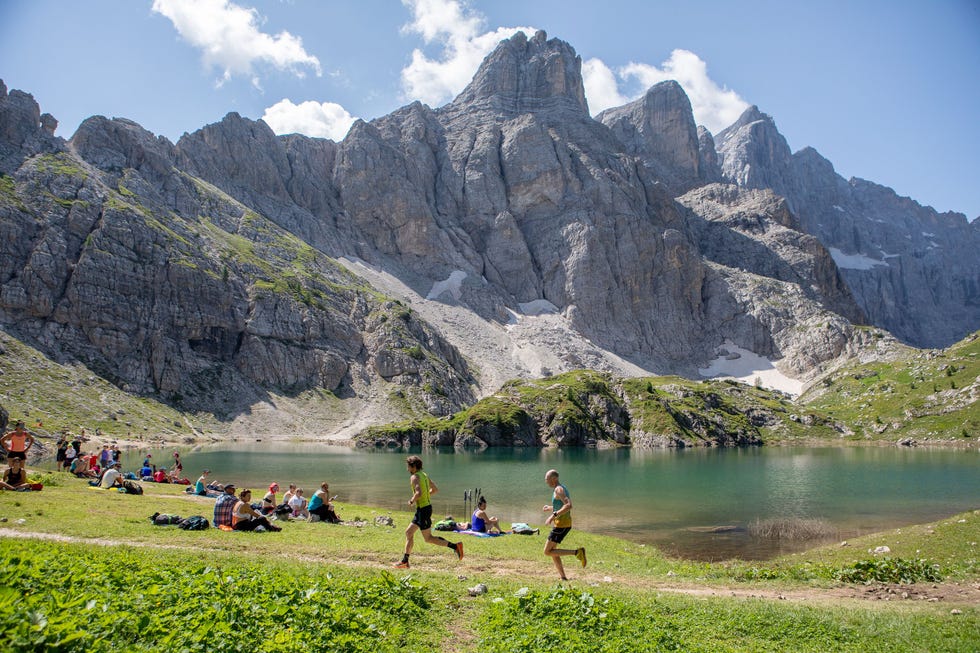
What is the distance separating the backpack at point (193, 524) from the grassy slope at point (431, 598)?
98 cm

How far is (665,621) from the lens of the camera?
42.4ft

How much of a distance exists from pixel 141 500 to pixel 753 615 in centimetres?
2956

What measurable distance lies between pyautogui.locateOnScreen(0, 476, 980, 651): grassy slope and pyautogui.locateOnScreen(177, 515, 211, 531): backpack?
0.98 meters

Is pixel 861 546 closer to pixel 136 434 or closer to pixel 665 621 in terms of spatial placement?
pixel 665 621

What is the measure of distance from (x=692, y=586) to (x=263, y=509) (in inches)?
826

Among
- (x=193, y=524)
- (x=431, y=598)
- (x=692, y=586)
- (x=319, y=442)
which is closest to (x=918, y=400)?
(x=319, y=442)

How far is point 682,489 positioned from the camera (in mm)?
58875

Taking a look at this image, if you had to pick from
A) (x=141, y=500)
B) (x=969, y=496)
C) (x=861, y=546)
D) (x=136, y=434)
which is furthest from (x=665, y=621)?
(x=136, y=434)

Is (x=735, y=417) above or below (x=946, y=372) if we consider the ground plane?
below

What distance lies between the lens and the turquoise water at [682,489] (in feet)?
128

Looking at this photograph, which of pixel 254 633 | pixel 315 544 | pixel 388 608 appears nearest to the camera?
pixel 254 633

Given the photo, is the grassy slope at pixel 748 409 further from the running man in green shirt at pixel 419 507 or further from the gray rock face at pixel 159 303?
the running man in green shirt at pixel 419 507

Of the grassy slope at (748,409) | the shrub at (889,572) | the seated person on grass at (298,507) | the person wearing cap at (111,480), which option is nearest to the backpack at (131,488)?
the person wearing cap at (111,480)

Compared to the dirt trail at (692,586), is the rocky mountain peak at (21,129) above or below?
above
